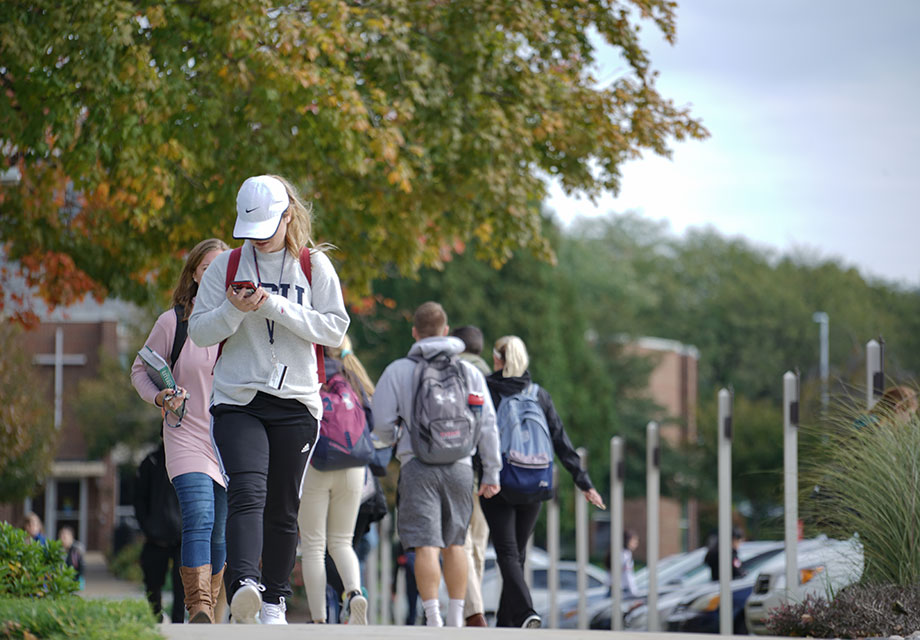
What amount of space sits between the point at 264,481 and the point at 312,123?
6814mm

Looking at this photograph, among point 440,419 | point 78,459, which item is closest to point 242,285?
point 440,419

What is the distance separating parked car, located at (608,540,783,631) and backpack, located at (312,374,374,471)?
5925 millimetres

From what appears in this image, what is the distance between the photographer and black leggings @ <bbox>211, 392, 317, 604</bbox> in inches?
223

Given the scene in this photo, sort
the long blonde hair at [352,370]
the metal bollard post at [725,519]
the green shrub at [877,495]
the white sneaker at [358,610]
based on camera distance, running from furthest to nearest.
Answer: the metal bollard post at [725,519] < the long blonde hair at [352,370] < the white sneaker at [358,610] < the green shrub at [877,495]

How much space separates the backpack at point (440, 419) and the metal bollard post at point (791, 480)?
2.20m

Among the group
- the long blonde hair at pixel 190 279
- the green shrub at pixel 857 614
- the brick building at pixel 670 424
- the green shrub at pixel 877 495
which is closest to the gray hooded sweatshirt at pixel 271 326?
the long blonde hair at pixel 190 279

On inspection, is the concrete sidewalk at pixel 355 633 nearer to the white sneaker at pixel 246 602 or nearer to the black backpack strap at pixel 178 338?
the white sneaker at pixel 246 602

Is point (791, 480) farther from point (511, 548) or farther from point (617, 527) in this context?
point (617, 527)

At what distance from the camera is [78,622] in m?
4.43

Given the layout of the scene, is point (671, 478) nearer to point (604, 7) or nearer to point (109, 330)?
point (109, 330)

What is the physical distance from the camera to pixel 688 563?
1862 cm

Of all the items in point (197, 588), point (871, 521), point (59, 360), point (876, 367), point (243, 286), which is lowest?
point (197, 588)

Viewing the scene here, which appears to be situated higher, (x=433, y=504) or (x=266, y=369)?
(x=266, y=369)

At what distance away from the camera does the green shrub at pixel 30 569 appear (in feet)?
19.3
